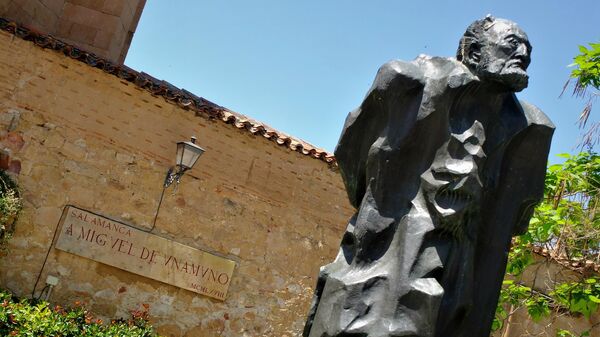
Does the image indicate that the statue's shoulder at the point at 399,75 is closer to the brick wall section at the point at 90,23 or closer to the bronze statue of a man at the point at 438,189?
the bronze statue of a man at the point at 438,189

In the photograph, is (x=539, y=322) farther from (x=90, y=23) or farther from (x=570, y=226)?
(x=90, y=23)

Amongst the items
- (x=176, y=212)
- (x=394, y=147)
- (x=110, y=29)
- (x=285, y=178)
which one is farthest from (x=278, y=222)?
(x=394, y=147)

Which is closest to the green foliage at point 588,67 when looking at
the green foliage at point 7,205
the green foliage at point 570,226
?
the green foliage at point 570,226

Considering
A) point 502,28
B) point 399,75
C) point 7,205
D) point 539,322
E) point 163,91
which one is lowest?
point 399,75

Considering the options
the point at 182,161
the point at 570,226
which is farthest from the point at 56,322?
the point at 570,226

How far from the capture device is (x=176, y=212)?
11297mm

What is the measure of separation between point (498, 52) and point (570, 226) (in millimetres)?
5833

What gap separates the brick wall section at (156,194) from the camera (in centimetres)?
1020

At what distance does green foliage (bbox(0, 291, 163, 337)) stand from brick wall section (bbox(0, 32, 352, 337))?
1.08 ft

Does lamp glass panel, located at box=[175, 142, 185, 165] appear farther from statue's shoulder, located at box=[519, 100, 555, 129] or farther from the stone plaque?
statue's shoulder, located at box=[519, 100, 555, 129]

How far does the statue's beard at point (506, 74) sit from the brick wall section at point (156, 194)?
8.54 meters

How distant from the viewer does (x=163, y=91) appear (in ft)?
37.3

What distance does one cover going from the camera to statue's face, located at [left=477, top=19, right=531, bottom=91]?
2.76 meters

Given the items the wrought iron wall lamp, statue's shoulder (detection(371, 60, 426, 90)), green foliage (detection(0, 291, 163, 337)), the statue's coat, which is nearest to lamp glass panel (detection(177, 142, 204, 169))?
the wrought iron wall lamp
